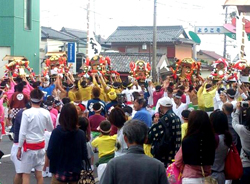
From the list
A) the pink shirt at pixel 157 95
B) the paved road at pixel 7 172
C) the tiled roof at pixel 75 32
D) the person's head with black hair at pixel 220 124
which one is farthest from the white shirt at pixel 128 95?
the tiled roof at pixel 75 32

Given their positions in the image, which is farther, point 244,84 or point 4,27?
point 4,27

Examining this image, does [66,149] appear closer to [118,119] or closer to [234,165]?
[118,119]

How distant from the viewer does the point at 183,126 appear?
6570mm

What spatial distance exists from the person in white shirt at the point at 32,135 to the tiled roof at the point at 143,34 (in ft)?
117

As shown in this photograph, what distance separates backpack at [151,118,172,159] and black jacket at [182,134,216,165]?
0.85m

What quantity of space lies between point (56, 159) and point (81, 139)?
1.32 feet

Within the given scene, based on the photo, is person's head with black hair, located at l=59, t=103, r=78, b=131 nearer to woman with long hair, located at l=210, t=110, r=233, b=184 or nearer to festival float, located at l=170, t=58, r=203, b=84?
woman with long hair, located at l=210, t=110, r=233, b=184

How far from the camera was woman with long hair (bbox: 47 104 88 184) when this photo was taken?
5.99m

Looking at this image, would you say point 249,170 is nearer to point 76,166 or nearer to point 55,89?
point 76,166

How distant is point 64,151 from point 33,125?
3.88 ft

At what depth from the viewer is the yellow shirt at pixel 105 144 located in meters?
6.68

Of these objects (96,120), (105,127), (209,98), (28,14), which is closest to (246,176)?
(105,127)

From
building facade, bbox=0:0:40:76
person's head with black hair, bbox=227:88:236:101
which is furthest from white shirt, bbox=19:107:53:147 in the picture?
building facade, bbox=0:0:40:76

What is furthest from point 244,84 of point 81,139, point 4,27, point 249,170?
point 4,27
